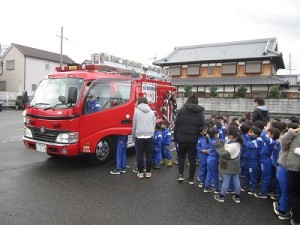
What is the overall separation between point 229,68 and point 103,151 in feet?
85.4

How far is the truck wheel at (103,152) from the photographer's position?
6.35 metres

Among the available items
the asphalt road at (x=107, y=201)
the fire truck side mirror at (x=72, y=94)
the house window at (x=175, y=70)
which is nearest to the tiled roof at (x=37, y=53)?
the house window at (x=175, y=70)

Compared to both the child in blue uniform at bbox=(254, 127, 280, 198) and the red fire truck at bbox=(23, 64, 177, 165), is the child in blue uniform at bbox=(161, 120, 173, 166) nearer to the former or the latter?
the red fire truck at bbox=(23, 64, 177, 165)

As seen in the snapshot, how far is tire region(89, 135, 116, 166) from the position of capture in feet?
20.8

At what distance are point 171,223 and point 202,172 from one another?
1770 millimetres

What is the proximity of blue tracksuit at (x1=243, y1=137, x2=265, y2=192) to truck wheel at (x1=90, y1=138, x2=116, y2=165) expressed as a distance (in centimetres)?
334

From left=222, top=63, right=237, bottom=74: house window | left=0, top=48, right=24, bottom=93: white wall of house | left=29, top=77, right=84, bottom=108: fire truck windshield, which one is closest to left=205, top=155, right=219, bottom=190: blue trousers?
left=29, top=77, right=84, bottom=108: fire truck windshield

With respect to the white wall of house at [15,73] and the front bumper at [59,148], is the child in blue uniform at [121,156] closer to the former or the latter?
the front bumper at [59,148]

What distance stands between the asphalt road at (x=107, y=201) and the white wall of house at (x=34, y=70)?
31.8m

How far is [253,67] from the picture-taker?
93.5ft

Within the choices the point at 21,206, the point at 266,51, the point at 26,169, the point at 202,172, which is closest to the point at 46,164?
the point at 26,169

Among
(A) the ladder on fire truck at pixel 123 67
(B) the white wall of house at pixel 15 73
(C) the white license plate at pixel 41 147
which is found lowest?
(C) the white license plate at pixel 41 147

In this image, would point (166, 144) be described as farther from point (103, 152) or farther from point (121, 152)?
point (103, 152)

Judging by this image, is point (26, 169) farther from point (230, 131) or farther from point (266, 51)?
point (266, 51)
